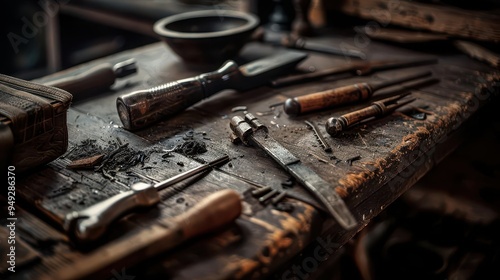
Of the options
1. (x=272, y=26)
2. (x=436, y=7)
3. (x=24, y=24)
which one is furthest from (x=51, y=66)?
(x=436, y=7)

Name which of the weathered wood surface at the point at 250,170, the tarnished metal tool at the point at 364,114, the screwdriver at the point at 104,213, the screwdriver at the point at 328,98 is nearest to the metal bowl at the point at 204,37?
the weathered wood surface at the point at 250,170

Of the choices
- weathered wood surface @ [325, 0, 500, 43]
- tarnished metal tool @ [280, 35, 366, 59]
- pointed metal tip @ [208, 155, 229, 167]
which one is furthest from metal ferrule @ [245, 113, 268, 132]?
weathered wood surface @ [325, 0, 500, 43]

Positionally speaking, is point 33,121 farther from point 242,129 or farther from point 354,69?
point 354,69

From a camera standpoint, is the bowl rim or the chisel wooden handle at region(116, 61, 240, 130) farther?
the bowl rim

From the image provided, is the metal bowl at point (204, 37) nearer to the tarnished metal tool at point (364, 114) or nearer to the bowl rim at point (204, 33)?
the bowl rim at point (204, 33)

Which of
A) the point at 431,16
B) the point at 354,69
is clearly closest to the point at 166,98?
the point at 354,69

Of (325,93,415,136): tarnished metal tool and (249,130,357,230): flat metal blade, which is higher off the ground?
(325,93,415,136): tarnished metal tool

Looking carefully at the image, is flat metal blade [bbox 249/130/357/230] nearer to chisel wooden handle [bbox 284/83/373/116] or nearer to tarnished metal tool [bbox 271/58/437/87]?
chisel wooden handle [bbox 284/83/373/116]

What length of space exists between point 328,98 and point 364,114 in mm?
136

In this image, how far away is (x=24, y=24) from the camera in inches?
128

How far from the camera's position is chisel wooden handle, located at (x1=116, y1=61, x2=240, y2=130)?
125 cm

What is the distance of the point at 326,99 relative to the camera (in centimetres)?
137

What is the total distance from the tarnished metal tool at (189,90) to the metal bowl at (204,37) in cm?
15

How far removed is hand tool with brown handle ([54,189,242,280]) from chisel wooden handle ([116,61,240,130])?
453mm
